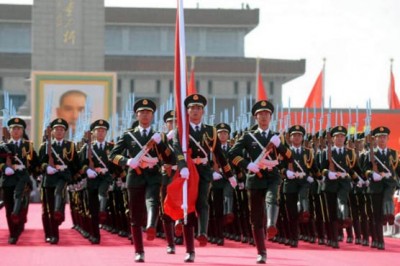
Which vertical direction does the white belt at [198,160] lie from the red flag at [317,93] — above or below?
below

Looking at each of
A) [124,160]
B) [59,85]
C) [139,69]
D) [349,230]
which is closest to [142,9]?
[139,69]

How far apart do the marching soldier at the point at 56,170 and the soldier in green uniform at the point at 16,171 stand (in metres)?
0.22

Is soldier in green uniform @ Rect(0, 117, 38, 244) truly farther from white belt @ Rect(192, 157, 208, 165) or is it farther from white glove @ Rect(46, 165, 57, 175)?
white belt @ Rect(192, 157, 208, 165)

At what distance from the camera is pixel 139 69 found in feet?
255

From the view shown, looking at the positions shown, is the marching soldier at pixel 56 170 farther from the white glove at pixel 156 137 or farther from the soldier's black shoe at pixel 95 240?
the white glove at pixel 156 137

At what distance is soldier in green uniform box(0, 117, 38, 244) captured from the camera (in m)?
16.9

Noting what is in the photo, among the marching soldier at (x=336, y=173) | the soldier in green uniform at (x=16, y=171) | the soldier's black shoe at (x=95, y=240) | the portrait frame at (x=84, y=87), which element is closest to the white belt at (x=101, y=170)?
the soldier's black shoe at (x=95, y=240)

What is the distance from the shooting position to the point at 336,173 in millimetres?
17516

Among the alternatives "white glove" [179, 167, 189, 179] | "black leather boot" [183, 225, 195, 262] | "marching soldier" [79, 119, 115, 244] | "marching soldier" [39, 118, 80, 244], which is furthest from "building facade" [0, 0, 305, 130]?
"white glove" [179, 167, 189, 179]

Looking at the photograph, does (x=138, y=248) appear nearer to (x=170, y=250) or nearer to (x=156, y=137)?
(x=156, y=137)

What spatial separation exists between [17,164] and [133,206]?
3730mm

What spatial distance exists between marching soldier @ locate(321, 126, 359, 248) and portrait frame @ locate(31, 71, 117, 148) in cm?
3720

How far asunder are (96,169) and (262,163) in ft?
15.8

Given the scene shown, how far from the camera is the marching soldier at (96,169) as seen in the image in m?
17.9
